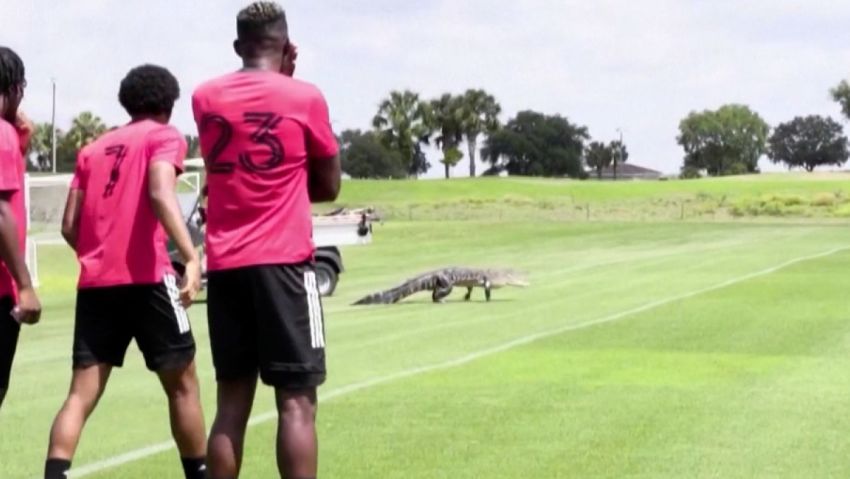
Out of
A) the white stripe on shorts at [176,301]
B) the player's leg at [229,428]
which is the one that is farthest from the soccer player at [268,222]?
the white stripe on shorts at [176,301]

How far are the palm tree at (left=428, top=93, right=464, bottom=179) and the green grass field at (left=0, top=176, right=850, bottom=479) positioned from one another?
9436cm

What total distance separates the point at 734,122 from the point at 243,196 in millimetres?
180999

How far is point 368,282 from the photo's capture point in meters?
34.9

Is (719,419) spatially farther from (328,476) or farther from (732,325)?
(732,325)

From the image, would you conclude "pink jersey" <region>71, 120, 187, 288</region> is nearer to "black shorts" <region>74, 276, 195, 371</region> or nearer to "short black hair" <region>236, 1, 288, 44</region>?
"black shorts" <region>74, 276, 195, 371</region>

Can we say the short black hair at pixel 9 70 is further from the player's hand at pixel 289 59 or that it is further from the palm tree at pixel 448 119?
the palm tree at pixel 448 119

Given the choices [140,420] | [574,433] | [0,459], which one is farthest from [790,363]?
[0,459]

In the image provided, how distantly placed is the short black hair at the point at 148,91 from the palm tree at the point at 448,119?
118m

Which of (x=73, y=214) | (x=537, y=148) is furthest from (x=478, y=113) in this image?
(x=73, y=214)

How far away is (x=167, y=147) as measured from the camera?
7.49m

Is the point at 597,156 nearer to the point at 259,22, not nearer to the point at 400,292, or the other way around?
the point at 400,292

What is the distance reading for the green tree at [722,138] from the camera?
180m

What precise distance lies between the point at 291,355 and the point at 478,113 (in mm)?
121375

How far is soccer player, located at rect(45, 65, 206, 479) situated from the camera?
7504mm
